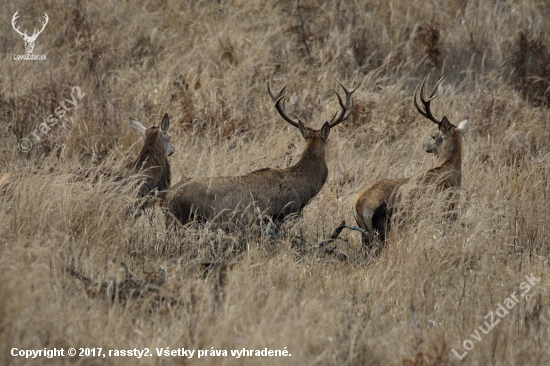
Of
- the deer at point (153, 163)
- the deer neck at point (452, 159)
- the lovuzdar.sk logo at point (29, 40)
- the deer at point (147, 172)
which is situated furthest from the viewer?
the lovuzdar.sk logo at point (29, 40)

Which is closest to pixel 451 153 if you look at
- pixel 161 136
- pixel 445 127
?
pixel 445 127

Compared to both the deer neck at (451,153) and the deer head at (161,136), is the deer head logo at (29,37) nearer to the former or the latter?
the deer head at (161,136)

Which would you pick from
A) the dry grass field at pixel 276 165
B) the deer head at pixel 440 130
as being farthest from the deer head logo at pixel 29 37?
the deer head at pixel 440 130

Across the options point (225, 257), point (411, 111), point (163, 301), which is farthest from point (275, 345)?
point (411, 111)

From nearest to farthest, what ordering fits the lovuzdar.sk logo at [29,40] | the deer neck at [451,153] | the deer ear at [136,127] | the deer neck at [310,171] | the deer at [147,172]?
1. the deer at [147,172]
2. the deer neck at [310,171]
3. the deer neck at [451,153]
4. the deer ear at [136,127]
5. the lovuzdar.sk logo at [29,40]

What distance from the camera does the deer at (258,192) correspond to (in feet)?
21.8

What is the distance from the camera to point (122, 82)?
11.1m

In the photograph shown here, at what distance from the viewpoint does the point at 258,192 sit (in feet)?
22.9

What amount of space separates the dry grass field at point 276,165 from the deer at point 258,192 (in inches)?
9.5

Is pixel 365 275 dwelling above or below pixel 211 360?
below

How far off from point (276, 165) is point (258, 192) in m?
2.18

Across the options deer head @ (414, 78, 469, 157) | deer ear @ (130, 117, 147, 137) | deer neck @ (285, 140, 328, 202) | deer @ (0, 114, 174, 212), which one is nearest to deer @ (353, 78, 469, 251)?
deer head @ (414, 78, 469, 157)

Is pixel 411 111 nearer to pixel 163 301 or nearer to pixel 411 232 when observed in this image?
pixel 411 232

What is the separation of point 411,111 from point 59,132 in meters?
4.84
